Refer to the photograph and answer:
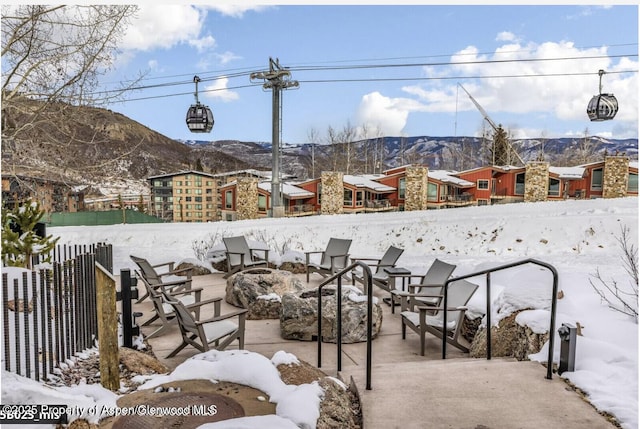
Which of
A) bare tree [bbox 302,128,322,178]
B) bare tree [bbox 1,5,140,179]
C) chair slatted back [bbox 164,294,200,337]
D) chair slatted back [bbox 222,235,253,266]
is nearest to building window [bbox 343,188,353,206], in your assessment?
bare tree [bbox 302,128,322,178]

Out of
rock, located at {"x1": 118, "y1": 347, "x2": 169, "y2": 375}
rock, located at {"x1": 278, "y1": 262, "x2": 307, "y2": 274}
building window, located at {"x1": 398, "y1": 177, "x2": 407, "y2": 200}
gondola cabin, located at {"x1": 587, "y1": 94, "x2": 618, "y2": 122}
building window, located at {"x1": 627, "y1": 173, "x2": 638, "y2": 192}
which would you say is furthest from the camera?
building window, located at {"x1": 398, "y1": 177, "x2": 407, "y2": 200}

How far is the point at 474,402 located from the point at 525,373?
2.13 feet

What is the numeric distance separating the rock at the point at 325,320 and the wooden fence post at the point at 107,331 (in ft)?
7.41

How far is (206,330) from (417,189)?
1911 cm

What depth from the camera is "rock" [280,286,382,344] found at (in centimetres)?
467

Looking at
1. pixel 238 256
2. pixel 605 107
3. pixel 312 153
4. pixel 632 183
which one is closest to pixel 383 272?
pixel 238 256

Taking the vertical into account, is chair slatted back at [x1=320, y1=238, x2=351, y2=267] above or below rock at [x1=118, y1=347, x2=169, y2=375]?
above

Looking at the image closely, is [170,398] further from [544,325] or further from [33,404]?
[544,325]

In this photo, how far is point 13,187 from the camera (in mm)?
6711

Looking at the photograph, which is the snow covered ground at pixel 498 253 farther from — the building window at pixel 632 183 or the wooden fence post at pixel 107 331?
the building window at pixel 632 183

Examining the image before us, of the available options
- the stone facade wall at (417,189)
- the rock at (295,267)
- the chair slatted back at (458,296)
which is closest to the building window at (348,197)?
the stone facade wall at (417,189)

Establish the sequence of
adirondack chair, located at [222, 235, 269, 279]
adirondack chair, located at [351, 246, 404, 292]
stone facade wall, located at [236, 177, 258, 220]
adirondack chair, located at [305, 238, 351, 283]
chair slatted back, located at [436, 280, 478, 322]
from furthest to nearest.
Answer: stone facade wall, located at [236, 177, 258, 220]
adirondack chair, located at [222, 235, 269, 279]
adirondack chair, located at [305, 238, 351, 283]
adirondack chair, located at [351, 246, 404, 292]
chair slatted back, located at [436, 280, 478, 322]

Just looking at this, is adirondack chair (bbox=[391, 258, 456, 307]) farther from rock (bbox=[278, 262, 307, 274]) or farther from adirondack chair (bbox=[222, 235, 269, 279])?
adirondack chair (bbox=[222, 235, 269, 279])

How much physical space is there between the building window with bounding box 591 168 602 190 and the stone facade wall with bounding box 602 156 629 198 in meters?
5.10
